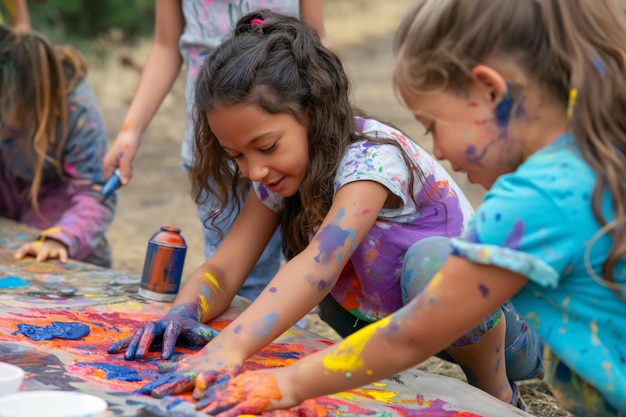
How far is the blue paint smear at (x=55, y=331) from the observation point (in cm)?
241

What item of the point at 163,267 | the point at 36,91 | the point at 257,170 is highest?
the point at 257,170

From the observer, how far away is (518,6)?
1.71 metres

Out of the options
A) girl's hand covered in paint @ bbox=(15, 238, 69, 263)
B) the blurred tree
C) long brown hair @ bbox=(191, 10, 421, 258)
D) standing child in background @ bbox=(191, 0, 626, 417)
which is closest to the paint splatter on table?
girl's hand covered in paint @ bbox=(15, 238, 69, 263)

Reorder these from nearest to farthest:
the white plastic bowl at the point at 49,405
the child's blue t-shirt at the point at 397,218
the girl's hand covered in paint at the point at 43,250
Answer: the white plastic bowl at the point at 49,405
the child's blue t-shirt at the point at 397,218
the girl's hand covered in paint at the point at 43,250

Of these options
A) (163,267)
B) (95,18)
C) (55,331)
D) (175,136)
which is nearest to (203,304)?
(163,267)

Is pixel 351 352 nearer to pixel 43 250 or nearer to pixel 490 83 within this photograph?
pixel 490 83

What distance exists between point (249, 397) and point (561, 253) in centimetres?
74

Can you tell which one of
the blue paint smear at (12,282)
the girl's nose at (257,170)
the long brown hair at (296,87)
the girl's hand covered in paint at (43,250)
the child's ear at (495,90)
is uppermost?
the child's ear at (495,90)

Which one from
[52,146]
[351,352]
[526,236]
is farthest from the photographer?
[52,146]

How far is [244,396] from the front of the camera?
6.15ft

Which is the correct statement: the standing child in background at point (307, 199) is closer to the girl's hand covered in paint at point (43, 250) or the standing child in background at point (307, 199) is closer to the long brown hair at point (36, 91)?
the girl's hand covered in paint at point (43, 250)

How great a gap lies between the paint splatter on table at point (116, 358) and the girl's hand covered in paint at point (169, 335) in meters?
0.03

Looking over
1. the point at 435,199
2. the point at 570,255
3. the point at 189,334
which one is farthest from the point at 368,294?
the point at 570,255

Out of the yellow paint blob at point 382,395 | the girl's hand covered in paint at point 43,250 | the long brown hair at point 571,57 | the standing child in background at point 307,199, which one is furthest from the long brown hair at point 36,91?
the long brown hair at point 571,57
